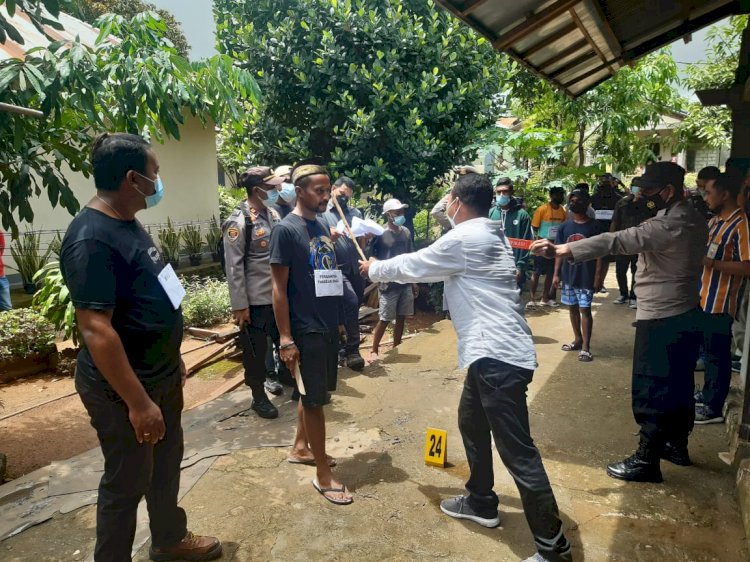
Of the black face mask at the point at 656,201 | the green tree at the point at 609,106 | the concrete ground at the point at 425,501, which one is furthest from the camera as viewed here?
the green tree at the point at 609,106

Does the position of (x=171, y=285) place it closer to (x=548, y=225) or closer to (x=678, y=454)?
(x=678, y=454)

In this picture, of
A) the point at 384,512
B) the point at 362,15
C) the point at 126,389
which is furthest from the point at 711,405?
the point at 362,15

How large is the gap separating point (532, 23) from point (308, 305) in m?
2.42

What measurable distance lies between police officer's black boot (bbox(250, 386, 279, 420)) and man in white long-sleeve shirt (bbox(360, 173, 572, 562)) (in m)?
1.97

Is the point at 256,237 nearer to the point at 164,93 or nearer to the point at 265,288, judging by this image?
the point at 265,288

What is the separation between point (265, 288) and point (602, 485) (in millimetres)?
2834

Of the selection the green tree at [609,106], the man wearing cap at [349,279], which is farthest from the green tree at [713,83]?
the man wearing cap at [349,279]

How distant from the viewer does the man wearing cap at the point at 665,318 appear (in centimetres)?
343

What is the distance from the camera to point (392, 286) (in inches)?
254

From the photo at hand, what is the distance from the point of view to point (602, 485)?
3.52m

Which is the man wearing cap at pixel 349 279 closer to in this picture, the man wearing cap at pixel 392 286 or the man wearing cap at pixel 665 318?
the man wearing cap at pixel 392 286

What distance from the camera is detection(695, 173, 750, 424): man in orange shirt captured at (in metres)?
4.00

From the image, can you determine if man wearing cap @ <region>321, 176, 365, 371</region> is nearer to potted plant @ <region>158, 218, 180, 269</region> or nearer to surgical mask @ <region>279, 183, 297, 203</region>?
surgical mask @ <region>279, 183, 297, 203</region>

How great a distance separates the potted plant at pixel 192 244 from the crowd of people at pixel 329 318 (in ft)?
24.1
